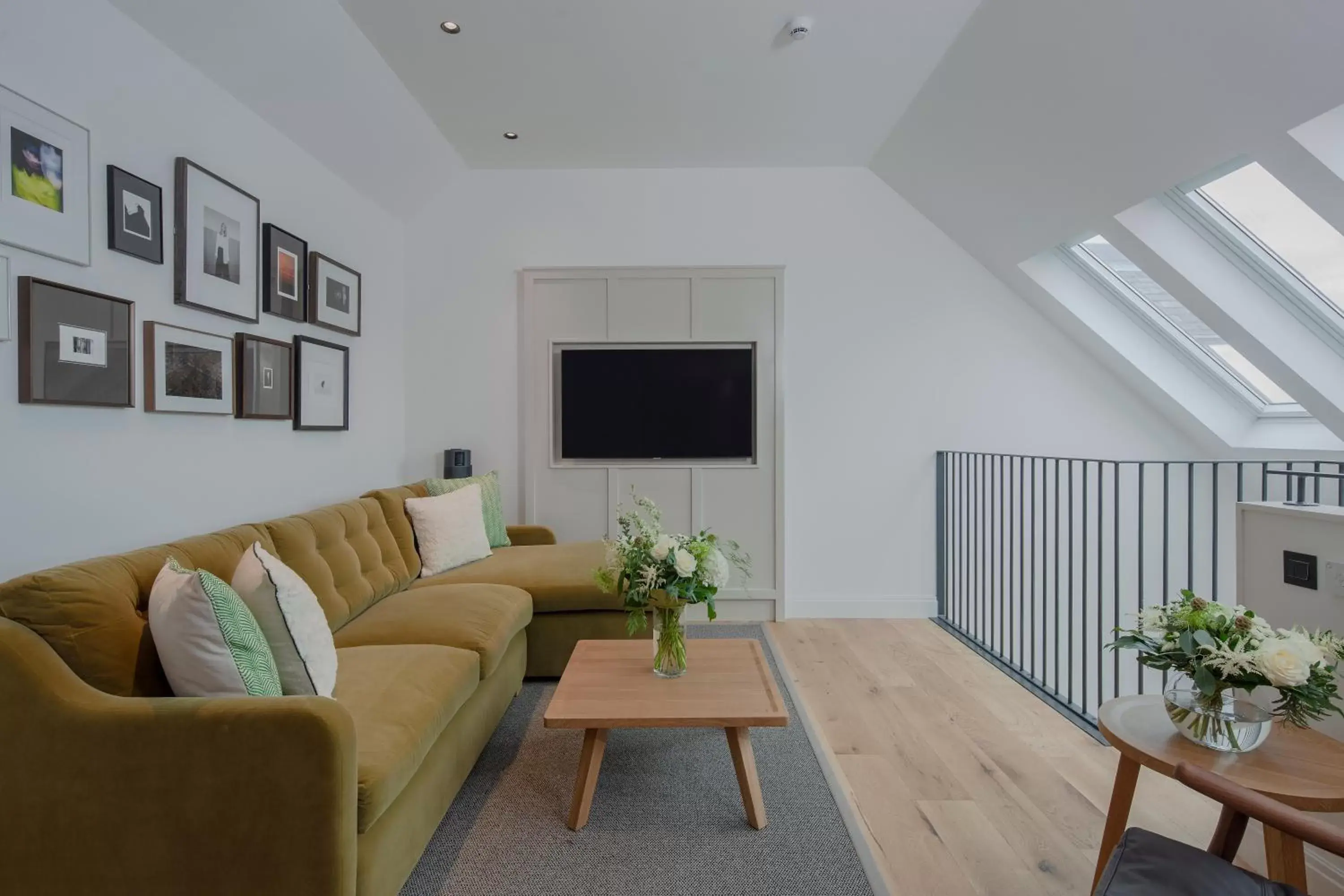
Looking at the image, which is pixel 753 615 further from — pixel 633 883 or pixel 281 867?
pixel 281 867

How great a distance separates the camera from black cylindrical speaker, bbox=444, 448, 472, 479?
13.4ft

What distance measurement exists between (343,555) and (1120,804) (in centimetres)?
257

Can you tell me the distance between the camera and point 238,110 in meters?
2.61

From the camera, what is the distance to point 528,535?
12.8ft

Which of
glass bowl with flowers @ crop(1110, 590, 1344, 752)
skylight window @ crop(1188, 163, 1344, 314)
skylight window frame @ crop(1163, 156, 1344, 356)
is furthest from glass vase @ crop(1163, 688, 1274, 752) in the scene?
skylight window frame @ crop(1163, 156, 1344, 356)

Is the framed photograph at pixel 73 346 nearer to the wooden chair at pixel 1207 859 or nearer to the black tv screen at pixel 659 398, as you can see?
the black tv screen at pixel 659 398

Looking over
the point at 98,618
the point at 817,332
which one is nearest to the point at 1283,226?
the point at 817,332

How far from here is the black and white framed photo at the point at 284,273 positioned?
2770mm

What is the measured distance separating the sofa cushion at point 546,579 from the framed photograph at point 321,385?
0.91 metres

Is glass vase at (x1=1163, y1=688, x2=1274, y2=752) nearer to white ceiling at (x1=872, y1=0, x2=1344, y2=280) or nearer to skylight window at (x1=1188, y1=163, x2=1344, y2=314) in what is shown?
white ceiling at (x1=872, y1=0, x2=1344, y2=280)

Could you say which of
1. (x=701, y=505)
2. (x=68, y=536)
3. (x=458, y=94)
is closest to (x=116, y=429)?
(x=68, y=536)

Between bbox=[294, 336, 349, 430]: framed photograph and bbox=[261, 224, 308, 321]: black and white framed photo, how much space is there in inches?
6.5

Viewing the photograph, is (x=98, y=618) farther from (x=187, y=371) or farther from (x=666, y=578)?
(x=666, y=578)

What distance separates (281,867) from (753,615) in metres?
3.11
